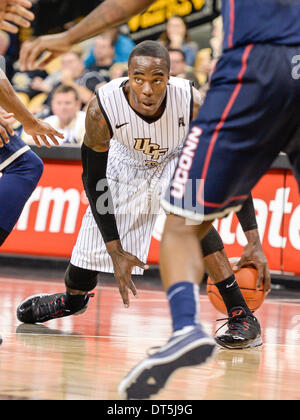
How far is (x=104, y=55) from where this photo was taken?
1048 centimetres

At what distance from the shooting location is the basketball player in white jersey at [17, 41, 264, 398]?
461 cm

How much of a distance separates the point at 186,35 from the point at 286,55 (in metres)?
7.68

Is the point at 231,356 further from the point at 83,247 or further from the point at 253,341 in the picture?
the point at 83,247

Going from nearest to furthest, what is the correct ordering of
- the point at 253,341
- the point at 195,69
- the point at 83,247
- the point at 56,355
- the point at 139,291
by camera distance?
the point at 56,355 < the point at 253,341 < the point at 83,247 < the point at 139,291 < the point at 195,69

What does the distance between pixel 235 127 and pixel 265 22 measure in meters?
0.40

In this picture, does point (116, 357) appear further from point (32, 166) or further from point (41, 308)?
point (32, 166)

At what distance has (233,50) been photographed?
9.66 feet

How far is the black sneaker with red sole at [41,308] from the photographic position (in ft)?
17.1

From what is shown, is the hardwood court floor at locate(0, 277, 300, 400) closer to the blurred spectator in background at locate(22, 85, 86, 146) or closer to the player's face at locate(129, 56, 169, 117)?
the player's face at locate(129, 56, 169, 117)

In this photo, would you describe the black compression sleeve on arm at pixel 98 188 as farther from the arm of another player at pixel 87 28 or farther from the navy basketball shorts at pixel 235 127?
the navy basketball shorts at pixel 235 127

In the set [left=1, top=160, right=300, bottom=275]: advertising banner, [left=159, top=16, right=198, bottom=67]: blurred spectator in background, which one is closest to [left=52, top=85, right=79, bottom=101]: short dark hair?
[left=1, top=160, right=300, bottom=275]: advertising banner

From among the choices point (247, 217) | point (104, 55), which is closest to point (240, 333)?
point (247, 217)

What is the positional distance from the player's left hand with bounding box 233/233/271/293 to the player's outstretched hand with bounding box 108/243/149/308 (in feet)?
2.65

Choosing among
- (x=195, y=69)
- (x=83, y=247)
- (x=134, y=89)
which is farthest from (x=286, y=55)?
(x=195, y=69)
